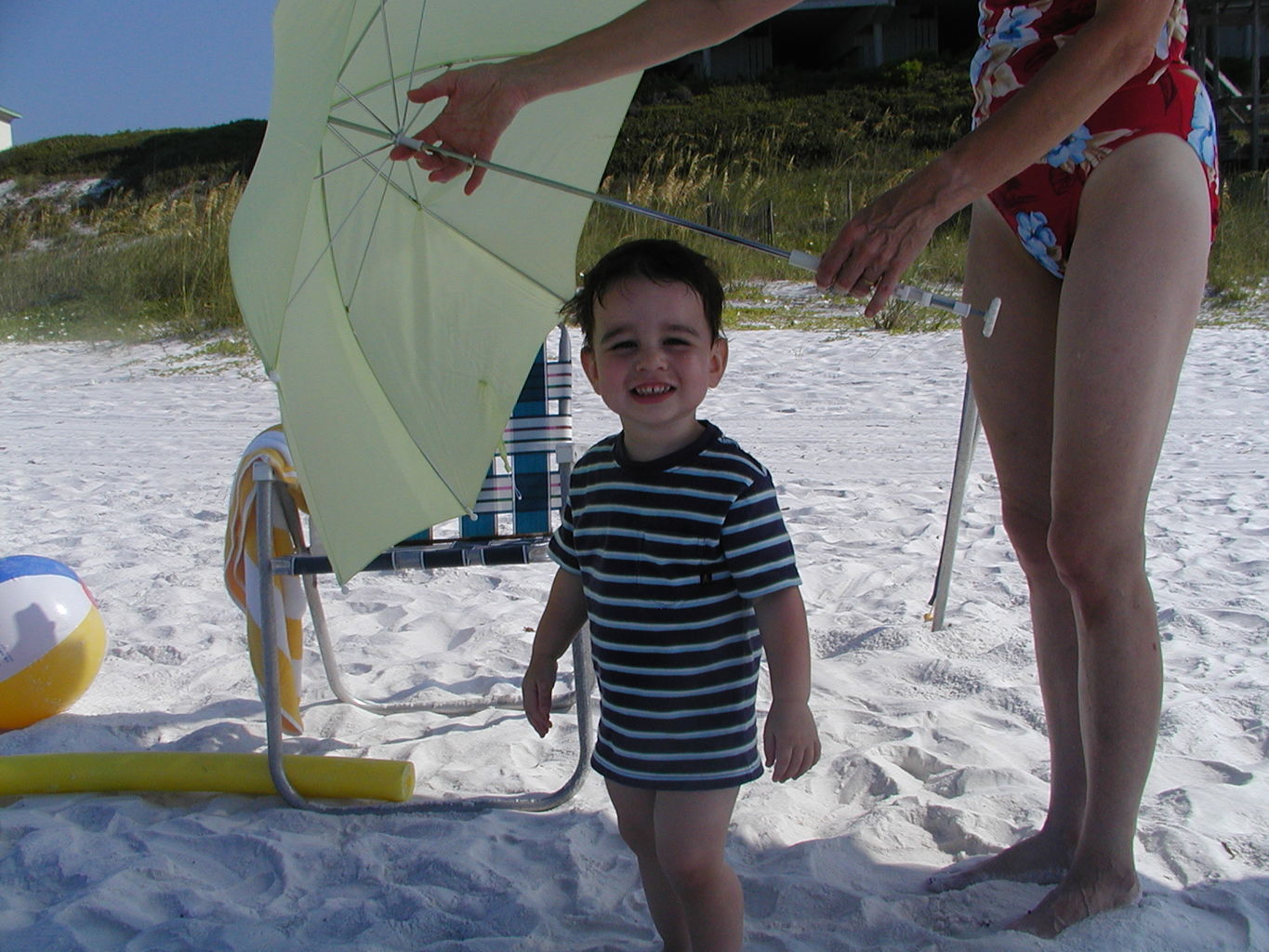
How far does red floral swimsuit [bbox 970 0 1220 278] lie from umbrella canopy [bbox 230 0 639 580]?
848mm

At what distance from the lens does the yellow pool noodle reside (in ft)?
8.82

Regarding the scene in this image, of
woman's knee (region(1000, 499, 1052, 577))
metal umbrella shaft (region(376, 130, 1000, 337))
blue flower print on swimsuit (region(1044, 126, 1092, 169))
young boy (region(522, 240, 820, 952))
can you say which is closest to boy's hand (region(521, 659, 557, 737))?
young boy (region(522, 240, 820, 952))

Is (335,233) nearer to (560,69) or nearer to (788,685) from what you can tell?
(560,69)

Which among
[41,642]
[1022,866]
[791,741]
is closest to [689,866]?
[791,741]

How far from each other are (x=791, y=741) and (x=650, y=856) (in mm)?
377

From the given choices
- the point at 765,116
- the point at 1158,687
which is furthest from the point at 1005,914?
the point at 765,116

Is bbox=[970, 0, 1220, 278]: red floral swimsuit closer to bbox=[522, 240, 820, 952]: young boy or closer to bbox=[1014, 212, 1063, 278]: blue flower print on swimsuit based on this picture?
bbox=[1014, 212, 1063, 278]: blue flower print on swimsuit

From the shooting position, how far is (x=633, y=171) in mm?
21141

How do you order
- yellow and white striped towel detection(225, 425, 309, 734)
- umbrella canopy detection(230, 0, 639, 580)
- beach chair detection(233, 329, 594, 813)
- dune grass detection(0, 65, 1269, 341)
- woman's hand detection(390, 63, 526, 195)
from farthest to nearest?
dune grass detection(0, 65, 1269, 341), yellow and white striped towel detection(225, 425, 309, 734), beach chair detection(233, 329, 594, 813), umbrella canopy detection(230, 0, 639, 580), woman's hand detection(390, 63, 526, 195)

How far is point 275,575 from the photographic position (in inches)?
108

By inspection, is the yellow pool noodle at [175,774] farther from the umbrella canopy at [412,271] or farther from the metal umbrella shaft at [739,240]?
the metal umbrella shaft at [739,240]

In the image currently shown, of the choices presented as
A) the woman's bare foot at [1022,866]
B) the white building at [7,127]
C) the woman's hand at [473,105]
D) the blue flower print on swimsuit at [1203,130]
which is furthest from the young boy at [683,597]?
the white building at [7,127]

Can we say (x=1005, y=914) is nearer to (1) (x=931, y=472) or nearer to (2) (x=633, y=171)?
(1) (x=931, y=472)

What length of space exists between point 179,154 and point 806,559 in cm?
2500
